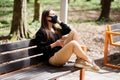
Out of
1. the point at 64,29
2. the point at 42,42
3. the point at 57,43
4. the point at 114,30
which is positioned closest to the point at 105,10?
the point at 114,30

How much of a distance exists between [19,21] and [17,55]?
5453mm

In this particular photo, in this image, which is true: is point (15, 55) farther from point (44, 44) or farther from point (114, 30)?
point (114, 30)

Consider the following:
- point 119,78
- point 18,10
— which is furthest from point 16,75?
point 18,10

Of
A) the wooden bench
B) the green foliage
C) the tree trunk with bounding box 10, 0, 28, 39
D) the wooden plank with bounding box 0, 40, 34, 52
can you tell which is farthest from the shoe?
the green foliage

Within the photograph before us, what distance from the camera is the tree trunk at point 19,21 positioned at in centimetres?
1056

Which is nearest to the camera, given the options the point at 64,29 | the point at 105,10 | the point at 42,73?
the point at 42,73

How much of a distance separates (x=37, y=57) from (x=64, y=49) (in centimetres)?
58

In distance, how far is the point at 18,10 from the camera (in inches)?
418

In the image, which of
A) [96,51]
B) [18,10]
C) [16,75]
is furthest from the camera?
[18,10]

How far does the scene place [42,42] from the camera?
547 cm

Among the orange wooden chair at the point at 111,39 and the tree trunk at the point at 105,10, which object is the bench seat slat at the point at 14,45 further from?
the tree trunk at the point at 105,10

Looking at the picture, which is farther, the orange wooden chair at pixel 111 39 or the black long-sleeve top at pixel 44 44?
the orange wooden chair at pixel 111 39

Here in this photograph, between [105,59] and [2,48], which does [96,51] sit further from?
[2,48]

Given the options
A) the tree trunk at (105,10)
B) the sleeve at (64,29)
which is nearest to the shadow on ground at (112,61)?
the sleeve at (64,29)
